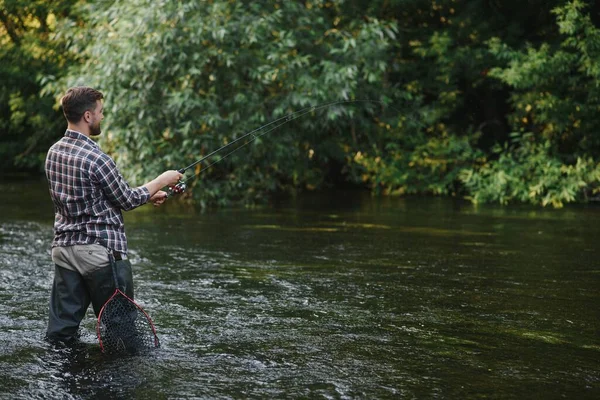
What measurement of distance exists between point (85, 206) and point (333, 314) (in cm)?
202

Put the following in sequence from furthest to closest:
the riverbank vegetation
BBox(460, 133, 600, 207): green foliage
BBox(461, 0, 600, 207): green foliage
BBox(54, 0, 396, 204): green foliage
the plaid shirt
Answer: BBox(460, 133, 600, 207): green foliage, BBox(461, 0, 600, 207): green foliage, the riverbank vegetation, BBox(54, 0, 396, 204): green foliage, the plaid shirt

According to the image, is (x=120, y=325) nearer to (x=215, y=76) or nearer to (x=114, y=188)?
(x=114, y=188)

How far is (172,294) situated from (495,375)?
3.17 meters

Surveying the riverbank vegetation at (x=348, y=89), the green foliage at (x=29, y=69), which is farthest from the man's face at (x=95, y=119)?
the green foliage at (x=29, y=69)

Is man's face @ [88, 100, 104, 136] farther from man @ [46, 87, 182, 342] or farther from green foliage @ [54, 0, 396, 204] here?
green foliage @ [54, 0, 396, 204]

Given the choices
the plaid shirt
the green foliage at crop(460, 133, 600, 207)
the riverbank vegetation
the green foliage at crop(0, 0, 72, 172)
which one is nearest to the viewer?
the plaid shirt

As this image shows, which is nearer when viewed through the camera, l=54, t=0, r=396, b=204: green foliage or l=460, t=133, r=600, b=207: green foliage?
l=54, t=0, r=396, b=204: green foliage

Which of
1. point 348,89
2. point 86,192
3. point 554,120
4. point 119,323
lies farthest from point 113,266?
point 554,120

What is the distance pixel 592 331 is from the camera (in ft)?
20.0

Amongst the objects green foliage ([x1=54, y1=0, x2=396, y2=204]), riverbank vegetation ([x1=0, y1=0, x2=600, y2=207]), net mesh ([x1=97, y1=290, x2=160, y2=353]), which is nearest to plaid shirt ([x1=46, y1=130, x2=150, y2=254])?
net mesh ([x1=97, y1=290, x2=160, y2=353])

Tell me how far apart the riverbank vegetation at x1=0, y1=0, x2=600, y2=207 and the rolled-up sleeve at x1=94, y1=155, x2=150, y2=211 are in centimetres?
783

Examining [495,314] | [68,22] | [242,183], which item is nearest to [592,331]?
[495,314]

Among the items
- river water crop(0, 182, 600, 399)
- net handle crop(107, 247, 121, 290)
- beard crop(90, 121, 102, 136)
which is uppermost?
beard crop(90, 121, 102, 136)

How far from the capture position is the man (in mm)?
5359
